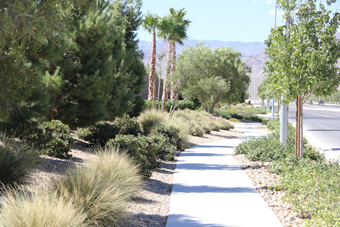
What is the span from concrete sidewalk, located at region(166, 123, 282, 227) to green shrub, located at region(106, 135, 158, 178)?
753 mm

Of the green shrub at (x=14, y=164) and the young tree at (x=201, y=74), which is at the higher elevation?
the young tree at (x=201, y=74)

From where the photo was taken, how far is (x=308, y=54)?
981 centimetres

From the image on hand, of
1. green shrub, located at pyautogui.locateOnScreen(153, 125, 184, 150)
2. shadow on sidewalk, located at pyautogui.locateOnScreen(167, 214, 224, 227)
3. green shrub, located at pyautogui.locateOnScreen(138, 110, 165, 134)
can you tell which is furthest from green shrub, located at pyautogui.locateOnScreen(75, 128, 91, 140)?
shadow on sidewalk, located at pyautogui.locateOnScreen(167, 214, 224, 227)

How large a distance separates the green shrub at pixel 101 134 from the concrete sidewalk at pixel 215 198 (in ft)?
7.98

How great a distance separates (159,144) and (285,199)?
5.60 meters

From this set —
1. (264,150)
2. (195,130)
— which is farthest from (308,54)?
(195,130)

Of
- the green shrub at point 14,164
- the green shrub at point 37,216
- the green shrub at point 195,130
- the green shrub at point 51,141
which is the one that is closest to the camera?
the green shrub at point 37,216

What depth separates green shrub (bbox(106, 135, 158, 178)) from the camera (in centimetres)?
910

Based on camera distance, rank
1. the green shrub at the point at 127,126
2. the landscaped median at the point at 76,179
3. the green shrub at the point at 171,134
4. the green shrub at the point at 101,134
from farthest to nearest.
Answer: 1. the green shrub at the point at 171,134
2. the green shrub at the point at 127,126
3. the green shrub at the point at 101,134
4. the landscaped median at the point at 76,179

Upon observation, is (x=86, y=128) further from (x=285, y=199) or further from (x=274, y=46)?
(x=285, y=199)

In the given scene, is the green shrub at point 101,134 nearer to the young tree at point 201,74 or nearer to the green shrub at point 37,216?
the green shrub at point 37,216

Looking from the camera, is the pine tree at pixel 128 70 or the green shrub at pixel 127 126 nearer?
the green shrub at pixel 127 126

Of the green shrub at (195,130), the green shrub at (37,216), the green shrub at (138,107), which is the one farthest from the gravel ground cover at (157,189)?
the green shrub at (138,107)

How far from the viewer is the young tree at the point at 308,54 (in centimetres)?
982
